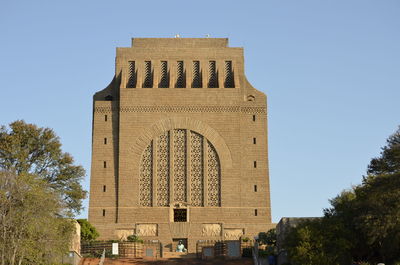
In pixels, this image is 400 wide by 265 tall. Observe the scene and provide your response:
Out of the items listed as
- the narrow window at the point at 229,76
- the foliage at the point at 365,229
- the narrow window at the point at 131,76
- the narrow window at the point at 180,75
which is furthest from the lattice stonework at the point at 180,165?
the foliage at the point at 365,229

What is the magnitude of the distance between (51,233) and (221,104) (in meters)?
26.6

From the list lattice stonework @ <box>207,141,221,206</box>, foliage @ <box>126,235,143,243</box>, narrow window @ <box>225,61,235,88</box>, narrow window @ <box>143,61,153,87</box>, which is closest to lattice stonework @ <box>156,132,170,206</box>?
lattice stonework @ <box>207,141,221,206</box>

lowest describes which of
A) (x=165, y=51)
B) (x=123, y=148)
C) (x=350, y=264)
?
(x=350, y=264)

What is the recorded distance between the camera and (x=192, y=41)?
67.8 meters

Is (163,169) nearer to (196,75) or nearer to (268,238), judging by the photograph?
(196,75)

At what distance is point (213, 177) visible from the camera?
63.6 meters

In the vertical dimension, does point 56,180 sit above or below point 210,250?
above

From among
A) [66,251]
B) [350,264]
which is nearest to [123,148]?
[66,251]

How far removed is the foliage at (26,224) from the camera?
131ft

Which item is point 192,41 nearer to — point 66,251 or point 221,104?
point 221,104

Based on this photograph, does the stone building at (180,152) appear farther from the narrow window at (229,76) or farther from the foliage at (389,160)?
the foliage at (389,160)

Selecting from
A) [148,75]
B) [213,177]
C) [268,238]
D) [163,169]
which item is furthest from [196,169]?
[268,238]

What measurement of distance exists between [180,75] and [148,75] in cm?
264

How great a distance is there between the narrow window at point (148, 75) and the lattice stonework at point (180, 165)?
201 inches
